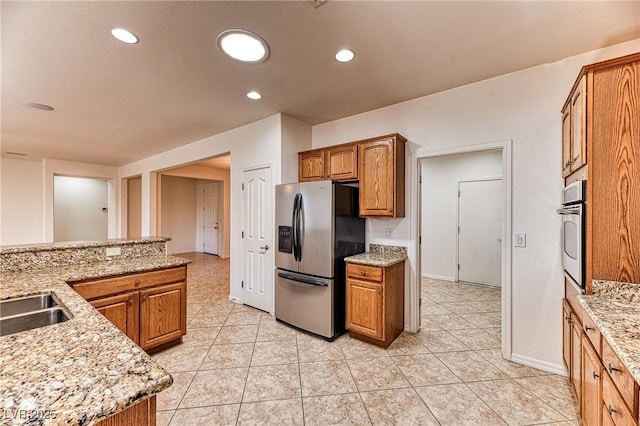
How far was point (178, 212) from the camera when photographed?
27.7 ft

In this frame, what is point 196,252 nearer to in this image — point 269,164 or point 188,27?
point 269,164

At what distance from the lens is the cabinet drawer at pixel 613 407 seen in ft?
3.25

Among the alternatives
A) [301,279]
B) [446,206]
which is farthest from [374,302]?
[446,206]

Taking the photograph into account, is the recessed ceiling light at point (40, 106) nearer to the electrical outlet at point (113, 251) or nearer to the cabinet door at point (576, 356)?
the electrical outlet at point (113, 251)

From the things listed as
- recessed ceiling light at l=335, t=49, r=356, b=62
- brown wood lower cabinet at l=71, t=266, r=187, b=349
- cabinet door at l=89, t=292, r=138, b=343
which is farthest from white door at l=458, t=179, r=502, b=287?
cabinet door at l=89, t=292, r=138, b=343

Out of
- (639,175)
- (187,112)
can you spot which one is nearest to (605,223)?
(639,175)

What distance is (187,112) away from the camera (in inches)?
131

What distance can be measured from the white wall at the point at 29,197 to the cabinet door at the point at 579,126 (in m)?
8.69

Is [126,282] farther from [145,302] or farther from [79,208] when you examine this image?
[79,208]

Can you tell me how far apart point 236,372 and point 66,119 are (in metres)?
3.98

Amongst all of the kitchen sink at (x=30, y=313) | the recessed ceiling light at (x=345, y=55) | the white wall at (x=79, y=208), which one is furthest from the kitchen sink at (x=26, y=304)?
the white wall at (x=79, y=208)

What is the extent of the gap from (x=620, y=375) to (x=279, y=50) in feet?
8.48

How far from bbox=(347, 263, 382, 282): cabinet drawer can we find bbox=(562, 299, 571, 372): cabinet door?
4.54 ft

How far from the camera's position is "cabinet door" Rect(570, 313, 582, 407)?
161cm
